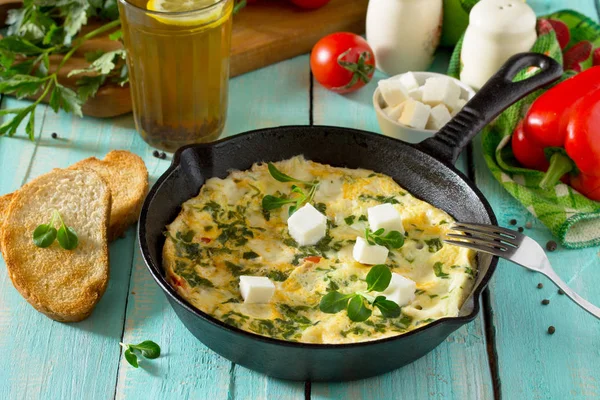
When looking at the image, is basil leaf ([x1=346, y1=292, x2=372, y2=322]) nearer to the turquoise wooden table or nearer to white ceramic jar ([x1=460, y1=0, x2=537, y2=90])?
the turquoise wooden table

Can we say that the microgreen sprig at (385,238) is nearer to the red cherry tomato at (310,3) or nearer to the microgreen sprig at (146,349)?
the microgreen sprig at (146,349)

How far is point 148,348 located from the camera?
2.80 metres

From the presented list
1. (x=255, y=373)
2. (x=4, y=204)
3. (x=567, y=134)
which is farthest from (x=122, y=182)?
(x=567, y=134)

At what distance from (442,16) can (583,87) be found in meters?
1.01

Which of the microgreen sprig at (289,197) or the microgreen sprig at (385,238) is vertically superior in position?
the microgreen sprig at (385,238)

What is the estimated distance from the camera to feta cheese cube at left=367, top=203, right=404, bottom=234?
9.76 feet

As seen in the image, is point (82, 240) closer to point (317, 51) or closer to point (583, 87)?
point (317, 51)

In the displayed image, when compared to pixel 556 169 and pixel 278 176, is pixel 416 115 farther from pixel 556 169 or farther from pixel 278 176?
pixel 278 176

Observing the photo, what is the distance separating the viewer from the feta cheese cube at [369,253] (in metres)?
2.87

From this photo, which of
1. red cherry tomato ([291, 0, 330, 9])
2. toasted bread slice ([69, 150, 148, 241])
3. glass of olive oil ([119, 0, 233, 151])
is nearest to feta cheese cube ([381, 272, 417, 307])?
toasted bread slice ([69, 150, 148, 241])

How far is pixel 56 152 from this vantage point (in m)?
3.75

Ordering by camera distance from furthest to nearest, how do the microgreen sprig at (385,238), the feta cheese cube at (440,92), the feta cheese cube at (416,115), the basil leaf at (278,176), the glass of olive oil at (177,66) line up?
the feta cheese cube at (440,92), the feta cheese cube at (416,115), the glass of olive oil at (177,66), the basil leaf at (278,176), the microgreen sprig at (385,238)

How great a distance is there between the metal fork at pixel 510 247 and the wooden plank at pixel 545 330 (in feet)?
0.78

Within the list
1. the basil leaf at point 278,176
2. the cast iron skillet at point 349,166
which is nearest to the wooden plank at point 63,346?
the cast iron skillet at point 349,166
